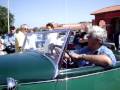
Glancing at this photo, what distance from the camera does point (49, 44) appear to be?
374 centimetres

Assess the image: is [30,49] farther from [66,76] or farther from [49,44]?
[66,76]

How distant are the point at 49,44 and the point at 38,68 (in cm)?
49

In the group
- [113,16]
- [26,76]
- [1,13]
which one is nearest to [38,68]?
[26,76]

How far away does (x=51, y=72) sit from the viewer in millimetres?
3311

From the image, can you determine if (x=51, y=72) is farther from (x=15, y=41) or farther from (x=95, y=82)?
(x=15, y=41)

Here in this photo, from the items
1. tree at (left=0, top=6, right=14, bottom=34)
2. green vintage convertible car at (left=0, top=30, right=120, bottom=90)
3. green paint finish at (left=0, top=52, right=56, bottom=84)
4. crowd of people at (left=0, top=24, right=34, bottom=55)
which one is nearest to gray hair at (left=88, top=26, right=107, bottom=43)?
green vintage convertible car at (left=0, top=30, right=120, bottom=90)

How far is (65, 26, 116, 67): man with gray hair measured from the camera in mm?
3576

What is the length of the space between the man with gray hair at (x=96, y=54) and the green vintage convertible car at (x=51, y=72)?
3.4 inches

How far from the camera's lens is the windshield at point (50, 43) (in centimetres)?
353

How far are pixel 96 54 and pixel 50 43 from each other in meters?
0.59

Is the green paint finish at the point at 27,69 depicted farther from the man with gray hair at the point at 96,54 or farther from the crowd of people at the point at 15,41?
the crowd of people at the point at 15,41

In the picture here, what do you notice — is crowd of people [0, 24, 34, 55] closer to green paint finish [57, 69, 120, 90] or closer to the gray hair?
the gray hair

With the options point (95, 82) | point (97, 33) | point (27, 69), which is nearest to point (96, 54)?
point (97, 33)

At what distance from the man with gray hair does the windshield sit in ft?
0.59
